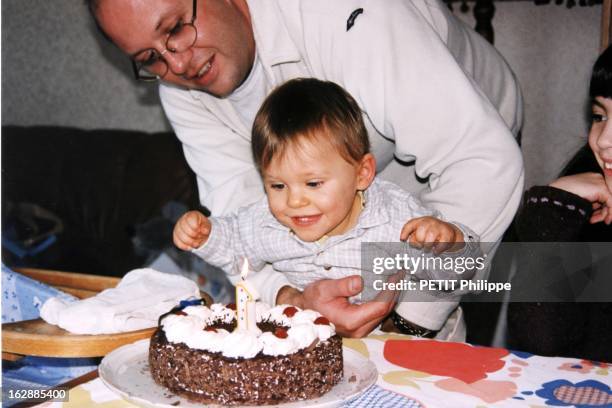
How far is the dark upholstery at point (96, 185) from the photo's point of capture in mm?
2764

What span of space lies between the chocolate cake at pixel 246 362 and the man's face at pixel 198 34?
61 cm

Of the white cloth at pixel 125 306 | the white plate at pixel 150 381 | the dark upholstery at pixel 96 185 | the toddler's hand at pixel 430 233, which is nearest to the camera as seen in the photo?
the white plate at pixel 150 381

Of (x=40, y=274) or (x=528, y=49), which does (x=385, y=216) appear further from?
(x=528, y=49)

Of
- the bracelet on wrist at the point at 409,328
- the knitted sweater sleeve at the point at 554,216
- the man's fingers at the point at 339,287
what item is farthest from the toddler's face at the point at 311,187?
the knitted sweater sleeve at the point at 554,216

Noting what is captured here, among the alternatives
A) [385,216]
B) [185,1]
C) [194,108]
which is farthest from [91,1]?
[385,216]

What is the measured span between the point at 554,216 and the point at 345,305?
0.44m

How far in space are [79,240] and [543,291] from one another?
204cm

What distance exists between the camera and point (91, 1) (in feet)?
4.62

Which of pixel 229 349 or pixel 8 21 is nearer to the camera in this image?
pixel 229 349

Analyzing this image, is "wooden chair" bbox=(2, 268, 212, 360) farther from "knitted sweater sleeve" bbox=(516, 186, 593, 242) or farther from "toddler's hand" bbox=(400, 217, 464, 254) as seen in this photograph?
"knitted sweater sleeve" bbox=(516, 186, 593, 242)

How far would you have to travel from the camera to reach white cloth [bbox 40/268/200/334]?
1236 mm

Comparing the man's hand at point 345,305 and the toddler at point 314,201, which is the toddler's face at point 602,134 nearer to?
the toddler at point 314,201

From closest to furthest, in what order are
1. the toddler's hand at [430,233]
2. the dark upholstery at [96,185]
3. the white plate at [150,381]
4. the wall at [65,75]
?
1. the white plate at [150,381]
2. the toddler's hand at [430,233]
3. the dark upholstery at [96,185]
4. the wall at [65,75]

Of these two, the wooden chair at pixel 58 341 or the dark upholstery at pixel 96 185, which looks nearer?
the wooden chair at pixel 58 341
